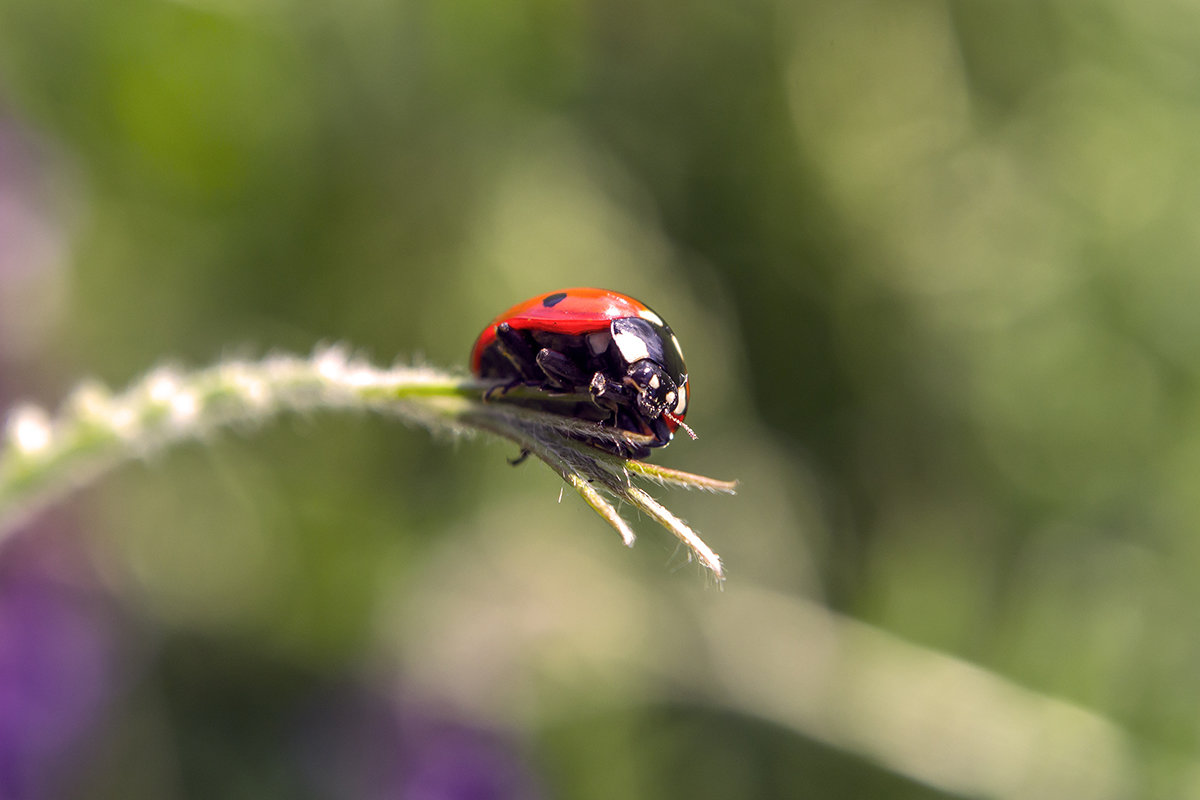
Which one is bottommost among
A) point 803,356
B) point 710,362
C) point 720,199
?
point 710,362

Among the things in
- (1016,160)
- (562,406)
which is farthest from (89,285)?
(1016,160)

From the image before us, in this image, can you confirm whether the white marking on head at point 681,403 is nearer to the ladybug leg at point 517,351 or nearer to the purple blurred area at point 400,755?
the ladybug leg at point 517,351

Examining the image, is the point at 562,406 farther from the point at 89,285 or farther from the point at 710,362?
the point at 89,285

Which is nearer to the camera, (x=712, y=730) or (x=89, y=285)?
(x=712, y=730)

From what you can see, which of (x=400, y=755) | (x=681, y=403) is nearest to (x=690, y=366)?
(x=400, y=755)

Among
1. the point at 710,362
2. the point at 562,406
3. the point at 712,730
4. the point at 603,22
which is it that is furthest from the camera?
the point at 603,22

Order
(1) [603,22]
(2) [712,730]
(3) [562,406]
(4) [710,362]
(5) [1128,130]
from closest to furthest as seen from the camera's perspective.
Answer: (3) [562,406] → (2) [712,730] → (4) [710,362] → (5) [1128,130] → (1) [603,22]
